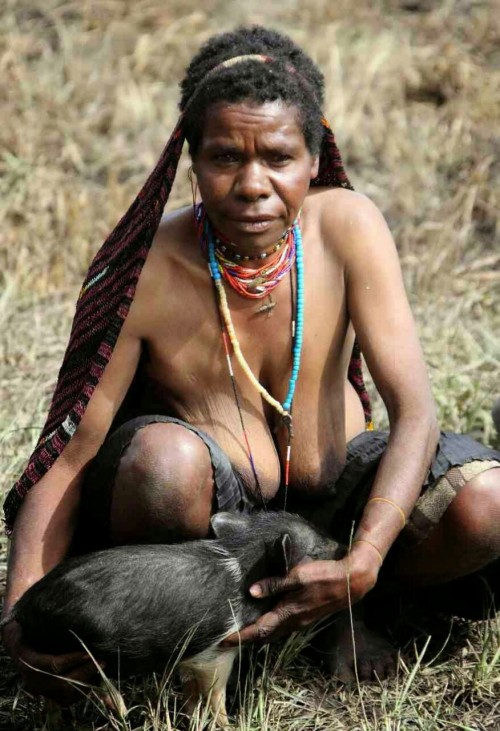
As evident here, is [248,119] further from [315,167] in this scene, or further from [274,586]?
[274,586]

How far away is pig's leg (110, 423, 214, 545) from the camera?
9.27 ft

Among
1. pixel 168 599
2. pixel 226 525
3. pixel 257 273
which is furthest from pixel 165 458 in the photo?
pixel 257 273

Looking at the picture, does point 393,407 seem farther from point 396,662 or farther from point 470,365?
point 470,365

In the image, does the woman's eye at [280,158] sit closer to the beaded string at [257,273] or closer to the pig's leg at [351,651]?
the beaded string at [257,273]

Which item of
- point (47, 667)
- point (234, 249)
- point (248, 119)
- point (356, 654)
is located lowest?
point (356, 654)

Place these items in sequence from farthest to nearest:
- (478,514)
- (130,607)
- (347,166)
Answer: (347,166) < (478,514) < (130,607)

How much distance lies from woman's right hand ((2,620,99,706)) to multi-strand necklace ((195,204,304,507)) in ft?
2.49

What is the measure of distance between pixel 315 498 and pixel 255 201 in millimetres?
948

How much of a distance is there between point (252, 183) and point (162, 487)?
81 cm

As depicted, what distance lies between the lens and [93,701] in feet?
9.39

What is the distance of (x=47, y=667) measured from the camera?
2645mm

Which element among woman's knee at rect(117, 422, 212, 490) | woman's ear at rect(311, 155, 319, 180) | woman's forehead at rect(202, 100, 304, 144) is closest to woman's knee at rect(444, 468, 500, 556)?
woman's knee at rect(117, 422, 212, 490)

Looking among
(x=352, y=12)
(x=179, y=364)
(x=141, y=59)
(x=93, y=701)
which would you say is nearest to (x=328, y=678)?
(x=93, y=701)

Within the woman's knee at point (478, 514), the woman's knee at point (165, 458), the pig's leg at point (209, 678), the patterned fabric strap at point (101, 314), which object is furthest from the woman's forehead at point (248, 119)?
the pig's leg at point (209, 678)
